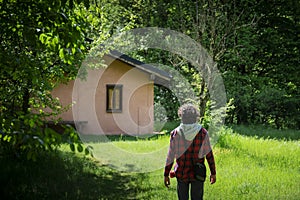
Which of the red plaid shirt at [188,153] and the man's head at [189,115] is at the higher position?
the man's head at [189,115]

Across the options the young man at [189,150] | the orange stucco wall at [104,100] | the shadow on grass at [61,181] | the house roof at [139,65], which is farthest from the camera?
the orange stucco wall at [104,100]

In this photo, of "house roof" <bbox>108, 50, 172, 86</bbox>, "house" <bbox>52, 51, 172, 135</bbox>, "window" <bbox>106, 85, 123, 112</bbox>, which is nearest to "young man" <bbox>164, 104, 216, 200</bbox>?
"house roof" <bbox>108, 50, 172, 86</bbox>

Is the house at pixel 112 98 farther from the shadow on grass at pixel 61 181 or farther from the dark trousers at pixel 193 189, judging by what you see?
the dark trousers at pixel 193 189

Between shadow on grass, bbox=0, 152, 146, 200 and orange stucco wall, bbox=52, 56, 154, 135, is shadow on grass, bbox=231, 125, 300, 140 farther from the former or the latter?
shadow on grass, bbox=0, 152, 146, 200

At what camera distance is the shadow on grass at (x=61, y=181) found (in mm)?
7117

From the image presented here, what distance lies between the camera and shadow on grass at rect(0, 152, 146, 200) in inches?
280

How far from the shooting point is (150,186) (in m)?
8.34

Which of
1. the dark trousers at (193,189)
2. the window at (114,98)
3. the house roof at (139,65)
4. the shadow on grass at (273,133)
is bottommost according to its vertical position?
the dark trousers at (193,189)

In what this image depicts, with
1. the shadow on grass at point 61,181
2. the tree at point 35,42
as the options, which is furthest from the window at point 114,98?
the tree at point 35,42

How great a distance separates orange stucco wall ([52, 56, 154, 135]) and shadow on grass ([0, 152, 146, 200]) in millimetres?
8737

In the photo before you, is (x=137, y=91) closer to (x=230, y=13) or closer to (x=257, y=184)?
(x=230, y=13)

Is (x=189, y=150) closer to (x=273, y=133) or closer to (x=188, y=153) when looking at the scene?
(x=188, y=153)

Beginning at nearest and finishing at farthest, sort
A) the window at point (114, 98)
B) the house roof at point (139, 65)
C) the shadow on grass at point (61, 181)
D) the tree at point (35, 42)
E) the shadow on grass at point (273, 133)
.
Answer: the tree at point (35, 42) → the shadow on grass at point (61, 181) → the house roof at point (139, 65) → the shadow on grass at point (273, 133) → the window at point (114, 98)

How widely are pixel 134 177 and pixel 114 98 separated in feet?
33.2
